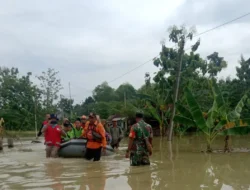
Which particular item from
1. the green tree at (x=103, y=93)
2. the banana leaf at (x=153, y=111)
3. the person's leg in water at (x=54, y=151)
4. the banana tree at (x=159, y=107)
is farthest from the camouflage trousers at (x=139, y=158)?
the green tree at (x=103, y=93)

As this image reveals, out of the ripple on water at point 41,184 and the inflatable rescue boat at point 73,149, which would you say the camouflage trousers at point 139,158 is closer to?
the ripple on water at point 41,184

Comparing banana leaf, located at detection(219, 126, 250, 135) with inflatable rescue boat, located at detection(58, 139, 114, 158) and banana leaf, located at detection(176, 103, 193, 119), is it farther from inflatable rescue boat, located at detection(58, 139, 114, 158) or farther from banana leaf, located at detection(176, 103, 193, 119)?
inflatable rescue boat, located at detection(58, 139, 114, 158)

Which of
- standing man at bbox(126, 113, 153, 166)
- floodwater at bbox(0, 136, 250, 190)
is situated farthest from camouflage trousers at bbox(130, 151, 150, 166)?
floodwater at bbox(0, 136, 250, 190)

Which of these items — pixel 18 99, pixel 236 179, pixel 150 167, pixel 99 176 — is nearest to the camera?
pixel 236 179

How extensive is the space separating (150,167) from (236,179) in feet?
7.34

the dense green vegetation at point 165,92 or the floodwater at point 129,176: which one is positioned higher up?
the dense green vegetation at point 165,92

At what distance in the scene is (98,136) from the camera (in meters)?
10.0

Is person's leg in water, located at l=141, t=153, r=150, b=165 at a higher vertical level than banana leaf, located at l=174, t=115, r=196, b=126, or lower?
lower

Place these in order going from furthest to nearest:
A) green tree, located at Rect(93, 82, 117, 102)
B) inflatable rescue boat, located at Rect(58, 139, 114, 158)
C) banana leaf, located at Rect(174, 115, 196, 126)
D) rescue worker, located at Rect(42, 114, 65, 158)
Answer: green tree, located at Rect(93, 82, 117, 102)
banana leaf, located at Rect(174, 115, 196, 126)
inflatable rescue boat, located at Rect(58, 139, 114, 158)
rescue worker, located at Rect(42, 114, 65, 158)

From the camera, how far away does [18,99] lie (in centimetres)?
4134

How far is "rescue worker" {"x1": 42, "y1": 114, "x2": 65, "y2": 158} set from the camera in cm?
1152

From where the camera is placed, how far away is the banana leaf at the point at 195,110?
13273 millimetres

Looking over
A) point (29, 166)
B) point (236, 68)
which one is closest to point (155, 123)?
point (236, 68)

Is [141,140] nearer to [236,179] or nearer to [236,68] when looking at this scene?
[236,179]
